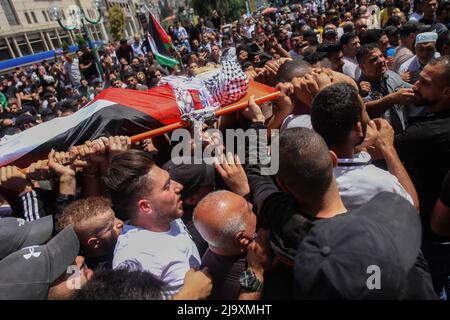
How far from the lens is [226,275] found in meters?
1.55

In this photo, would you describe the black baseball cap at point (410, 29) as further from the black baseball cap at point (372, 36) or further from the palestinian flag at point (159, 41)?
the palestinian flag at point (159, 41)

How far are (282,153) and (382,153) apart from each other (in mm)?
777

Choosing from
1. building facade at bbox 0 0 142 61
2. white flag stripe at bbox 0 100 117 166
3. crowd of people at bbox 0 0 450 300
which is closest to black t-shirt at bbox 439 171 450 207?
crowd of people at bbox 0 0 450 300

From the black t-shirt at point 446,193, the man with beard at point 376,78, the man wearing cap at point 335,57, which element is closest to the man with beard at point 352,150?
the black t-shirt at point 446,193

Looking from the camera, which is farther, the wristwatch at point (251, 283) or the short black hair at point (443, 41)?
the short black hair at point (443, 41)

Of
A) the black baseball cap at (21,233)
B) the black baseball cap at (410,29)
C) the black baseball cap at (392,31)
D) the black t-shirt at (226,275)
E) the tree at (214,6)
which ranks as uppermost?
the tree at (214,6)

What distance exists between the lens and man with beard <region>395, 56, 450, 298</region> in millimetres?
2012

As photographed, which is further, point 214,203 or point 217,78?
point 217,78

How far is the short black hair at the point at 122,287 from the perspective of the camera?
1110 mm

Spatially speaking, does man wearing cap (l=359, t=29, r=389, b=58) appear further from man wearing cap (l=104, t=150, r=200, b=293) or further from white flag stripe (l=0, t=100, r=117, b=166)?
man wearing cap (l=104, t=150, r=200, b=293)

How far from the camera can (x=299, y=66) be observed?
2732mm

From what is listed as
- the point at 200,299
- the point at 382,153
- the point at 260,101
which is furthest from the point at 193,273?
the point at 260,101

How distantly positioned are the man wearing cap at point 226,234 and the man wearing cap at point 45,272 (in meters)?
0.59
